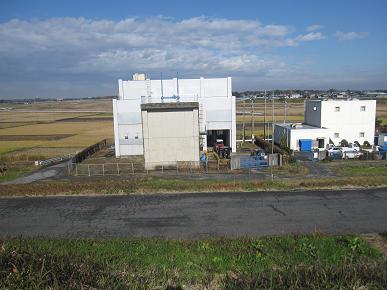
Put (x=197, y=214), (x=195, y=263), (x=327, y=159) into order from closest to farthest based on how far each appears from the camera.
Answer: (x=195, y=263) → (x=197, y=214) → (x=327, y=159)

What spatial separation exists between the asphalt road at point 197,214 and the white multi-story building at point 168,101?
54.3 ft

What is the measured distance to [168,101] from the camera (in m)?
39.9

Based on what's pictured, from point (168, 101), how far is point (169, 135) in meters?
8.54

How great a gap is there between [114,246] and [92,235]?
2838 mm

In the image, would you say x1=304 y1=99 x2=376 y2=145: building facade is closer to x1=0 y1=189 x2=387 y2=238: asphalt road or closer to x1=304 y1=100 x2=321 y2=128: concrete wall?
x1=304 y1=100 x2=321 y2=128: concrete wall

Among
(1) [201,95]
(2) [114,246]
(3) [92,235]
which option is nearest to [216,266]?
(2) [114,246]

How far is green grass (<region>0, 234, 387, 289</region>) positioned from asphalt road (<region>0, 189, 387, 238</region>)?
1985 mm

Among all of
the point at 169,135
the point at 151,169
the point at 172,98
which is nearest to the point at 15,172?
the point at 151,169

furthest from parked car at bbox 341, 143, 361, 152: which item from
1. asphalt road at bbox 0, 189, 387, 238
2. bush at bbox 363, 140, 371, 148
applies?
asphalt road at bbox 0, 189, 387, 238

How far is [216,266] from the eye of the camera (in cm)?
1203

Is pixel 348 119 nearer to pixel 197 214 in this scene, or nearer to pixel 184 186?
pixel 184 186

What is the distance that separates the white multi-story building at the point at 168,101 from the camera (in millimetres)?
38781

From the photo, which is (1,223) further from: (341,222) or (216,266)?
(341,222)

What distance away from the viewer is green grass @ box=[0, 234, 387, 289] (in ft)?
28.4
